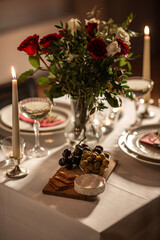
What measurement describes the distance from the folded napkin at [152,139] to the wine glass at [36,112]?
1.50 ft

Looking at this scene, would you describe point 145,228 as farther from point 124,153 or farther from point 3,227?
point 3,227

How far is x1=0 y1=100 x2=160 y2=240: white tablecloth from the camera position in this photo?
131 centimetres

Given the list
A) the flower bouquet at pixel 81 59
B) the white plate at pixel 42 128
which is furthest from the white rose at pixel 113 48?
the white plate at pixel 42 128

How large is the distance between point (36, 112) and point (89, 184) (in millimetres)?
Result: 450

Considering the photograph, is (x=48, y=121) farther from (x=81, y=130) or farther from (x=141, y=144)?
(x=141, y=144)

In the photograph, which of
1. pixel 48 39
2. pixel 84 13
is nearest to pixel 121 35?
pixel 48 39

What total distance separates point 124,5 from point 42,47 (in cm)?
466

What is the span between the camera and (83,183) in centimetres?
142

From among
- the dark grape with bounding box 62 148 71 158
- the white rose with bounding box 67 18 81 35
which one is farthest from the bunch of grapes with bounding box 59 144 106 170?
the white rose with bounding box 67 18 81 35

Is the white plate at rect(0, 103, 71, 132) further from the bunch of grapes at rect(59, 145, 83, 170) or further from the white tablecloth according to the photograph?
the bunch of grapes at rect(59, 145, 83, 170)

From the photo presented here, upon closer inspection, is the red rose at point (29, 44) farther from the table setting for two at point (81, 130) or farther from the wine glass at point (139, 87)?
the wine glass at point (139, 87)

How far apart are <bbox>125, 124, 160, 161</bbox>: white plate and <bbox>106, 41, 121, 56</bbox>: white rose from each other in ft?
1.44

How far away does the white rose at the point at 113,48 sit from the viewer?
4.98 ft

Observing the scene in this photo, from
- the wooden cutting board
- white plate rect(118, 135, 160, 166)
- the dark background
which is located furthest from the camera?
the dark background
